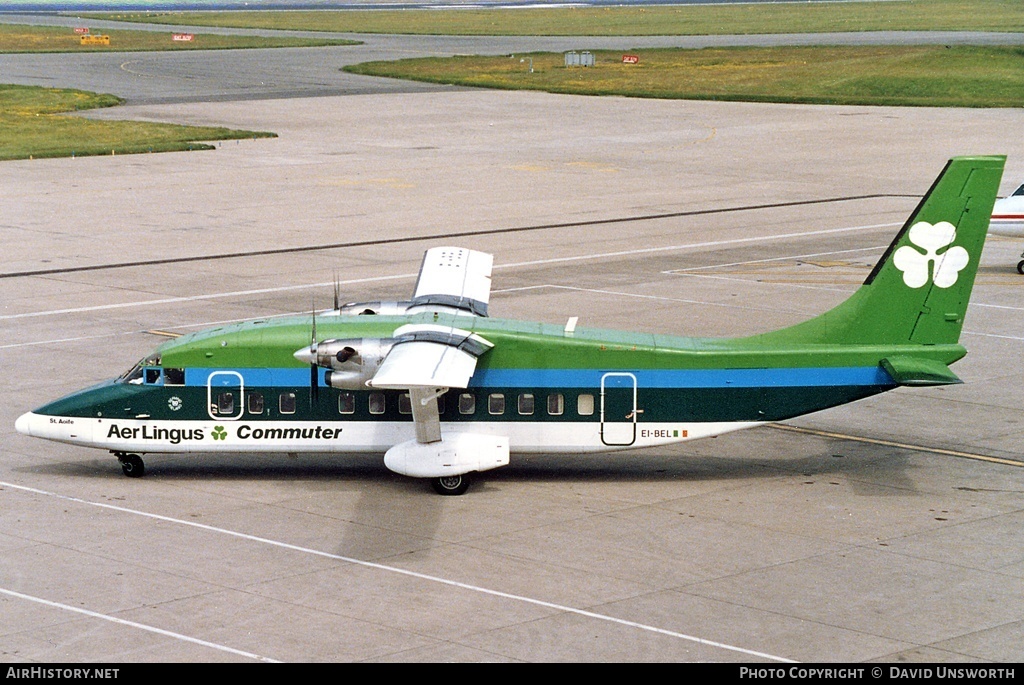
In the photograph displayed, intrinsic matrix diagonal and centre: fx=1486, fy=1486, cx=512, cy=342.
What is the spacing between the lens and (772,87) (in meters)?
119

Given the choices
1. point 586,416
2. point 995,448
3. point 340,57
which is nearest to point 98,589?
point 586,416

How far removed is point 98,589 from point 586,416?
10281 millimetres

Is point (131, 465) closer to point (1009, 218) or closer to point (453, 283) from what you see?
point (453, 283)

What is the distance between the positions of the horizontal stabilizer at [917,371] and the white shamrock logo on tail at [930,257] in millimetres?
1544

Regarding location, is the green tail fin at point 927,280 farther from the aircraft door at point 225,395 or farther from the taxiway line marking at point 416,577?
the aircraft door at point 225,395

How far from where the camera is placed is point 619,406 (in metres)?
29.4

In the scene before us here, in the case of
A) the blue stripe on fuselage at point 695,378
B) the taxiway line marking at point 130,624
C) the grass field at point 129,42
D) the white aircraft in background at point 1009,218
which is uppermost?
the grass field at point 129,42

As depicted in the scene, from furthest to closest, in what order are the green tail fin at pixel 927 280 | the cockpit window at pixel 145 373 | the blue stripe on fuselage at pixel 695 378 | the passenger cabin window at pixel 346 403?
the cockpit window at pixel 145 373 < the passenger cabin window at pixel 346 403 < the green tail fin at pixel 927 280 < the blue stripe on fuselage at pixel 695 378

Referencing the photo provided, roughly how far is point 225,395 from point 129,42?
148811 millimetres

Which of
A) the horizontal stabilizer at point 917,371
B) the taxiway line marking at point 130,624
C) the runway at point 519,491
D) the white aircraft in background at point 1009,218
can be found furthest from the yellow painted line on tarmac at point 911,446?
the white aircraft in background at point 1009,218

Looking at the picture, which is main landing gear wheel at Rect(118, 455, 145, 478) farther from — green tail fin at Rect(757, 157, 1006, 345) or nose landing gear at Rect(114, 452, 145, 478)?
green tail fin at Rect(757, 157, 1006, 345)

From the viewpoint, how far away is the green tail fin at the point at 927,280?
29.3 meters

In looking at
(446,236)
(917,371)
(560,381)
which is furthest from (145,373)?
(446,236)

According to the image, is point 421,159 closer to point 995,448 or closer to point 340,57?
point 995,448
